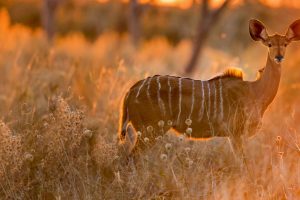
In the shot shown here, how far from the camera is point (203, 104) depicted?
621cm

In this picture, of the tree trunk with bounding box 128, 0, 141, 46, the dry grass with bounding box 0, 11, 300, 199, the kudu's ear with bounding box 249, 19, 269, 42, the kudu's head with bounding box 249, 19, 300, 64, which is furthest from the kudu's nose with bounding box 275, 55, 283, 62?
the tree trunk with bounding box 128, 0, 141, 46

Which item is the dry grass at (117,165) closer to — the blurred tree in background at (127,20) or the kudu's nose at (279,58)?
the kudu's nose at (279,58)

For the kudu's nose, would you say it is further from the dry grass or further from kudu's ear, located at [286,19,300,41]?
the dry grass

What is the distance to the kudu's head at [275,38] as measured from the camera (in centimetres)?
620

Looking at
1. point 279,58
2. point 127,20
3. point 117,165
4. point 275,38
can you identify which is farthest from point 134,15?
point 117,165

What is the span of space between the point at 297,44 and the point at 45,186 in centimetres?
1009

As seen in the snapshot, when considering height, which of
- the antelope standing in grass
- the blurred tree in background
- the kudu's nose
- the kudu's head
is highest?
the kudu's head

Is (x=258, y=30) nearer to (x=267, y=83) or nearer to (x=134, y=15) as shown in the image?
(x=267, y=83)

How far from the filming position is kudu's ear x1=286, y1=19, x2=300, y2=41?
636cm

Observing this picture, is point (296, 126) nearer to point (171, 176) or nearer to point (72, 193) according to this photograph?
point (171, 176)

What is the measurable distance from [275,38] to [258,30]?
22cm

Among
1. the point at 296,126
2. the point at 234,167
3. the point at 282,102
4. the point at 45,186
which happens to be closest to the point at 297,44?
the point at 282,102

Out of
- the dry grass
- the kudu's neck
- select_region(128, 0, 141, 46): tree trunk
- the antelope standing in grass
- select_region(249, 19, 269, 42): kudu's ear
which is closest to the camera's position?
the dry grass

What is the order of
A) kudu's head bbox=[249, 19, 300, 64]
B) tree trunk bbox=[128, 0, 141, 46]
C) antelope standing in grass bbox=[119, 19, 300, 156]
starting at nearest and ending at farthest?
antelope standing in grass bbox=[119, 19, 300, 156], kudu's head bbox=[249, 19, 300, 64], tree trunk bbox=[128, 0, 141, 46]
